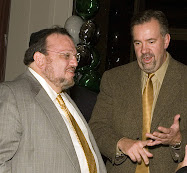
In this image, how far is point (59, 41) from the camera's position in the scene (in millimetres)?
2324

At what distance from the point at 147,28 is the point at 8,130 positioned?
1.09 metres

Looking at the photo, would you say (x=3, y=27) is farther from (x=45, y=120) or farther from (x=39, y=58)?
(x=45, y=120)

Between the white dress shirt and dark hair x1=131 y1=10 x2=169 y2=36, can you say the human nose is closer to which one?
dark hair x1=131 y1=10 x2=169 y2=36

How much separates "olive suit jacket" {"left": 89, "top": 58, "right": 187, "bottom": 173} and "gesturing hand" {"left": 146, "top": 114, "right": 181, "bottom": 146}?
0.11 meters

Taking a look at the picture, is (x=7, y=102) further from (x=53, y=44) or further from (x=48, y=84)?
(x=53, y=44)

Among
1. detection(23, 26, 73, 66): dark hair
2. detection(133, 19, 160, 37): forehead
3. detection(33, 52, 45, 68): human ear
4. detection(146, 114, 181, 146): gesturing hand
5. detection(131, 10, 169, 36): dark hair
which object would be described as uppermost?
detection(131, 10, 169, 36): dark hair

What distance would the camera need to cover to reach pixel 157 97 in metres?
2.46

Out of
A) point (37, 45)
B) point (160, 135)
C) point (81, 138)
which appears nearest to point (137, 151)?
point (160, 135)

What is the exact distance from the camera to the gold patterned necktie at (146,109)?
2.36 m

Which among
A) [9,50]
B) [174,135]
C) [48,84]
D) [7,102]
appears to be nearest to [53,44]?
[48,84]

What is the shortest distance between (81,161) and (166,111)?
0.63 m

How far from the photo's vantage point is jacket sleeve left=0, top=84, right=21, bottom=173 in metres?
1.85

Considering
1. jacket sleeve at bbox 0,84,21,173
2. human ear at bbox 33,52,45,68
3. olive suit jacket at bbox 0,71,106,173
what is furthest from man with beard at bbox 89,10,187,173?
jacket sleeve at bbox 0,84,21,173

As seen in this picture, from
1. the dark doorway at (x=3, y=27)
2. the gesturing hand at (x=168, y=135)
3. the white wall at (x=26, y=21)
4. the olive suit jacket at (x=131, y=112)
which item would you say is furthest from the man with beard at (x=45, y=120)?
the white wall at (x=26, y=21)
